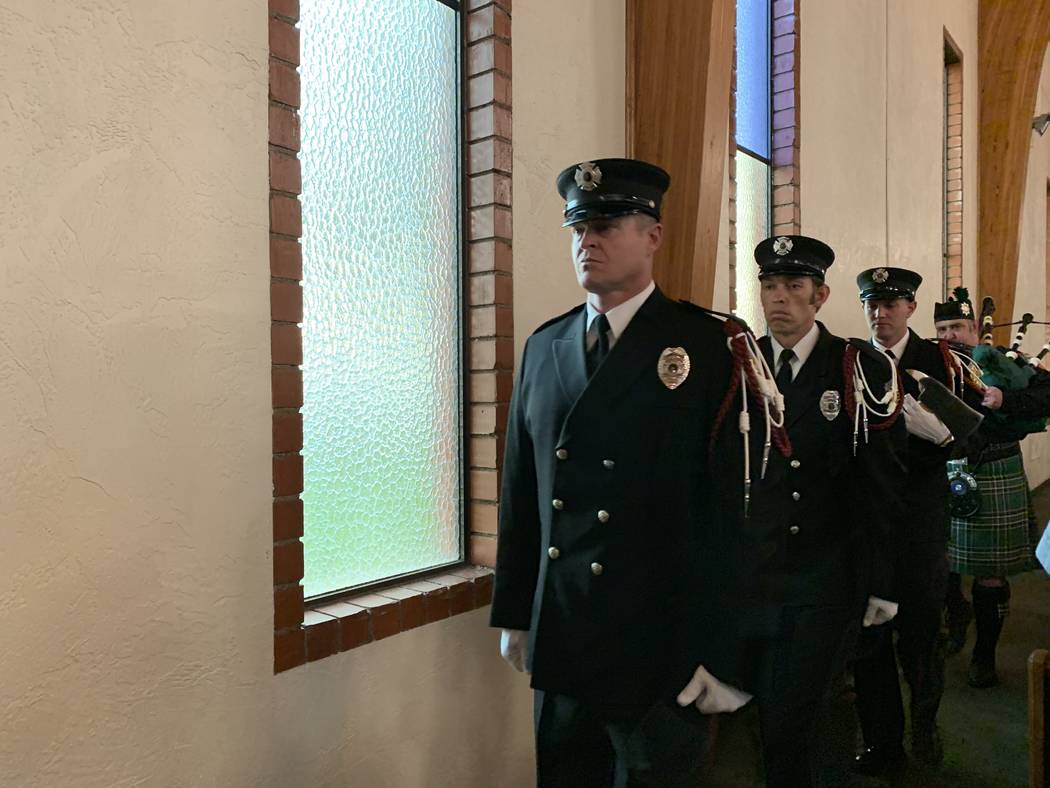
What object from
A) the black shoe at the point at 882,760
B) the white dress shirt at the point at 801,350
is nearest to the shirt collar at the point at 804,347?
the white dress shirt at the point at 801,350

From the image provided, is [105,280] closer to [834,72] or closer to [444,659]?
[444,659]

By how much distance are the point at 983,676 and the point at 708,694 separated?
2749 mm

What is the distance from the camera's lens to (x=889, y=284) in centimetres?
322

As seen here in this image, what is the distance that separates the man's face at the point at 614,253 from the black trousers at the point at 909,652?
63.9 inches

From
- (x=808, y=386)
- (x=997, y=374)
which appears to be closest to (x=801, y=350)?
(x=808, y=386)

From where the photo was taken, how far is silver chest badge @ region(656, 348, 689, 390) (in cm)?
164

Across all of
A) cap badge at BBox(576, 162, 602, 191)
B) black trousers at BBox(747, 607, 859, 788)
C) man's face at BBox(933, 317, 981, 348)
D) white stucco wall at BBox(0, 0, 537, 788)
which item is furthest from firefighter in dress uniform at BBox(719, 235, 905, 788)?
man's face at BBox(933, 317, 981, 348)

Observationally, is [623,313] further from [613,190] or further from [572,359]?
[613,190]

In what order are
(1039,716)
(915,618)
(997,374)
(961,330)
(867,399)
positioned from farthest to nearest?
(961,330), (997,374), (915,618), (867,399), (1039,716)

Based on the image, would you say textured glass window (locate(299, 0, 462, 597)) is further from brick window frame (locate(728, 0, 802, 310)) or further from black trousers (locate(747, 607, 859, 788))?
brick window frame (locate(728, 0, 802, 310))

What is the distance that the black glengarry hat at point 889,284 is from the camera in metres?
3.22

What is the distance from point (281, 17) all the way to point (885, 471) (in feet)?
6.06

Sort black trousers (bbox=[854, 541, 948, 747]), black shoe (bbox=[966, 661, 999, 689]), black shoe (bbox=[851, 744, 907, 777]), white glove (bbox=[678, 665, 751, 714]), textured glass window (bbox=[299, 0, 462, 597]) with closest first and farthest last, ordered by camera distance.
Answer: white glove (bbox=[678, 665, 751, 714]) → textured glass window (bbox=[299, 0, 462, 597]) → black trousers (bbox=[854, 541, 948, 747]) → black shoe (bbox=[851, 744, 907, 777]) → black shoe (bbox=[966, 661, 999, 689])

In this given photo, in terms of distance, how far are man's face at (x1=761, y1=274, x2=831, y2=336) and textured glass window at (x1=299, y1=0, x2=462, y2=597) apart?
918 millimetres
